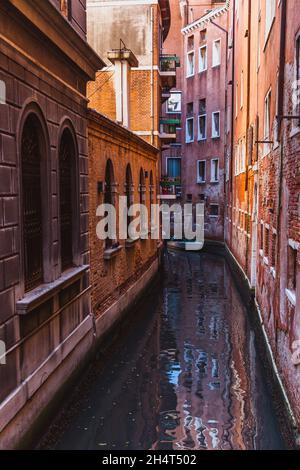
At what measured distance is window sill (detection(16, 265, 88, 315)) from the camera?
18.9 ft

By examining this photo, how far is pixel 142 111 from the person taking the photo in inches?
803

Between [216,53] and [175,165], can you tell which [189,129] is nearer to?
[175,165]

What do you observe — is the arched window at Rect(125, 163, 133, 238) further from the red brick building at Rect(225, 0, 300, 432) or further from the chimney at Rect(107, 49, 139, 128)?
the red brick building at Rect(225, 0, 300, 432)

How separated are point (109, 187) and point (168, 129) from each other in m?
13.1

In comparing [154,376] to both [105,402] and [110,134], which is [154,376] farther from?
[110,134]

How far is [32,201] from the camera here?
6645 mm

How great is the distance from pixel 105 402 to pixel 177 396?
117 centimetres

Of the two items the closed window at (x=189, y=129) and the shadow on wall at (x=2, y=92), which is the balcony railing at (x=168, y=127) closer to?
the closed window at (x=189, y=129)

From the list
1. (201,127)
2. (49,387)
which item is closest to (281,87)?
(49,387)

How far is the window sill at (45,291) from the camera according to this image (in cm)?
575

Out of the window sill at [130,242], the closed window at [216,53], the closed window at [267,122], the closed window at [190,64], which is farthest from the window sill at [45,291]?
the closed window at [190,64]

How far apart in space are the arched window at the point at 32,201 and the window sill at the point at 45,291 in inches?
6.1

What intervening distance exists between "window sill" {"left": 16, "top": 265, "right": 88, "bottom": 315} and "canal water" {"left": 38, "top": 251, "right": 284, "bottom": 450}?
5.58 feet

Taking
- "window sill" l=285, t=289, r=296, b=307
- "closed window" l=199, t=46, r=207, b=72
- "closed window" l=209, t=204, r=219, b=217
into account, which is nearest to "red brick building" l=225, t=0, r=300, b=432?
"window sill" l=285, t=289, r=296, b=307
